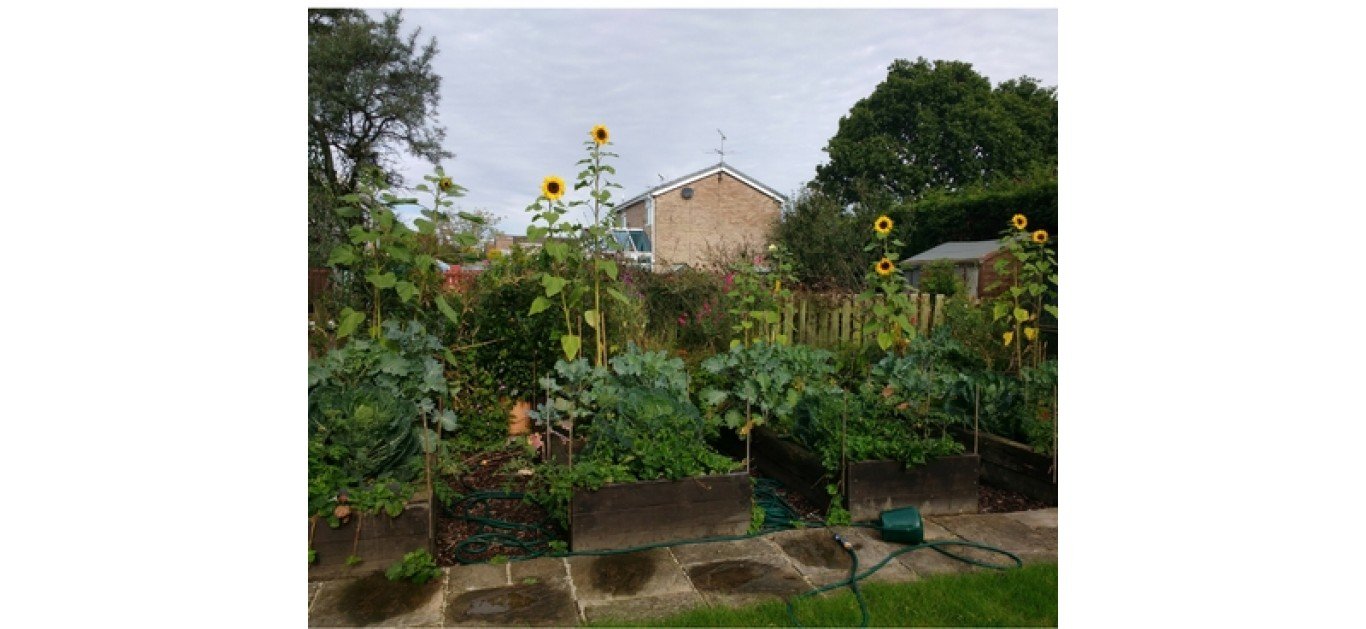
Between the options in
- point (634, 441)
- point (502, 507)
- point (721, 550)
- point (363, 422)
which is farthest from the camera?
point (502, 507)

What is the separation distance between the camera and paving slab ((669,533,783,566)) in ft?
8.82

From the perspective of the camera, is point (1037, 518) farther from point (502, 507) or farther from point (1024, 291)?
point (502, 507)

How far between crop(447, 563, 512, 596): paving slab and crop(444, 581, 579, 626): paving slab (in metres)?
0.04

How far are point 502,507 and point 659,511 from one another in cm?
89

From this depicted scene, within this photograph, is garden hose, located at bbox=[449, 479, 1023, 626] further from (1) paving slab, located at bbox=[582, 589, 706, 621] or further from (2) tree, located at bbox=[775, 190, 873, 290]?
(2) tree, located at bbox=[775, 190, 873, 290]

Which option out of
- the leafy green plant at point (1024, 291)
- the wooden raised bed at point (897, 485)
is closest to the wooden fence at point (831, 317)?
the leafy green plant at point (1024, 291)

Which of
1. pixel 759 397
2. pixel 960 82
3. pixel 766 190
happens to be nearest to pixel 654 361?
pixel 759 397

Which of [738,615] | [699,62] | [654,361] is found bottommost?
[738,615]

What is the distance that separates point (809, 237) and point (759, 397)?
1370 centimetres

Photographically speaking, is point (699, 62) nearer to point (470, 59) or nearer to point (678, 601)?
point (470, 59)

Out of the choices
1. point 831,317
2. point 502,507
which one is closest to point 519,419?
point 502,507

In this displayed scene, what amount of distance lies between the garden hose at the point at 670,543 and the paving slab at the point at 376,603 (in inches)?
13.5

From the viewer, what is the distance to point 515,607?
2281 mm
